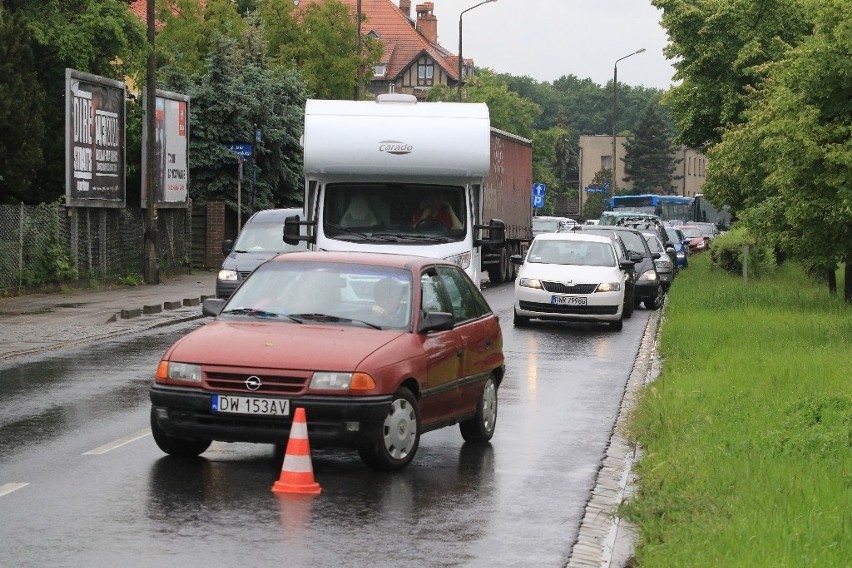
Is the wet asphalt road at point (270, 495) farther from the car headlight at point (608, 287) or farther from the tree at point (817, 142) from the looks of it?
the car headlight at point (608, 287)

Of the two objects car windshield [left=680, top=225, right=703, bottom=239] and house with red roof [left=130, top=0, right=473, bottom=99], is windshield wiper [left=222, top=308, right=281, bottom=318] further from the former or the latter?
house with red roof [left=130, top=0, right=473, bottom=99]

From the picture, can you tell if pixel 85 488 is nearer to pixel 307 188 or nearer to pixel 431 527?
pixel 431 527

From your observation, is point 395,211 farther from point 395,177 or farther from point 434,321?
point 434,321

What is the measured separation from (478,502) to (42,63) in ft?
96.4

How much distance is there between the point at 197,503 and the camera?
31.1 feet

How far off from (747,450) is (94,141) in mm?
25815

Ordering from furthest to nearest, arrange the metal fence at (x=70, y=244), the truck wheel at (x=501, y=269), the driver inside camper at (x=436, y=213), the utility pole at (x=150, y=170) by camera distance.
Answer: the truck wheel at (x=501, y=269) < the utility pole at (x=150, y=170) < the metal fence at (x=70, y=244) < the driver inside camper at (x=436, y=213)

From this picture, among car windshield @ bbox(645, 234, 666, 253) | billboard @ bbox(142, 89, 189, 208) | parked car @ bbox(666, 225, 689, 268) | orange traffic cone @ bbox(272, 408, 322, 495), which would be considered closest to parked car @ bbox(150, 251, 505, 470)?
orange traffic cone @ bbox(272, 408, 322, 495)

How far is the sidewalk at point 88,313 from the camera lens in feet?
73.3

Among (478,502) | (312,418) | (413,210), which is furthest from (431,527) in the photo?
(413,210)

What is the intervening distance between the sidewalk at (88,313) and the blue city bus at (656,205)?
6217 cm

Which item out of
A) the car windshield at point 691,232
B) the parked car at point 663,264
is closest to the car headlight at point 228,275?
the parked car at point 663,264

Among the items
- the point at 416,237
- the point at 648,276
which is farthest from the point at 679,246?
the point at 416,237

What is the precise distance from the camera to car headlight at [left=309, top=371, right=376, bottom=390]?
34.0ft
